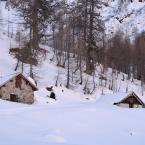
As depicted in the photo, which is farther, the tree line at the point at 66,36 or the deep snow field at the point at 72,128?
the tree line at the point at 66,36

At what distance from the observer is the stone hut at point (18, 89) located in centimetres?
4700

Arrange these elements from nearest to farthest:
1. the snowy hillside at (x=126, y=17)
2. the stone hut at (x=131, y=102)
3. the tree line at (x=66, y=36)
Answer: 1. the stone hut at (x=131, y=102)
2. the tree line at (x=66, y=36)
3. the snowy hillside at (x=126, y=17)

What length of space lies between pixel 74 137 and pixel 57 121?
222 inches

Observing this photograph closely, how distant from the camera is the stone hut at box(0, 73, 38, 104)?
1850 inches

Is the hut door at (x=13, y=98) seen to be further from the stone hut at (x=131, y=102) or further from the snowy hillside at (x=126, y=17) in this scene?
the snowy hillside at (x=126, y=17)

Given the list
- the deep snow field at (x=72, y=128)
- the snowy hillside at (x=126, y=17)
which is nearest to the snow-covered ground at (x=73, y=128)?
the deep snow field at (x=72, y=128)

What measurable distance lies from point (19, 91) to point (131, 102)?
1237 cm

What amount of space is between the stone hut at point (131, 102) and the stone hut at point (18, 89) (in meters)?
9.43

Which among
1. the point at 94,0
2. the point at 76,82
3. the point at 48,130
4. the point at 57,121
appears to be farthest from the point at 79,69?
the point at 48,130

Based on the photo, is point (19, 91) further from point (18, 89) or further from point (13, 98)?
point (13, 98)

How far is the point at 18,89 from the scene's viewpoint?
48406mm

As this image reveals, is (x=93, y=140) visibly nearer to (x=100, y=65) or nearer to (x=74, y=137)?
(x=74, y=137)

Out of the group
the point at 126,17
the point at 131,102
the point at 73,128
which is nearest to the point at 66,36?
the point at 131,102

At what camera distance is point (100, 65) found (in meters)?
71.4
